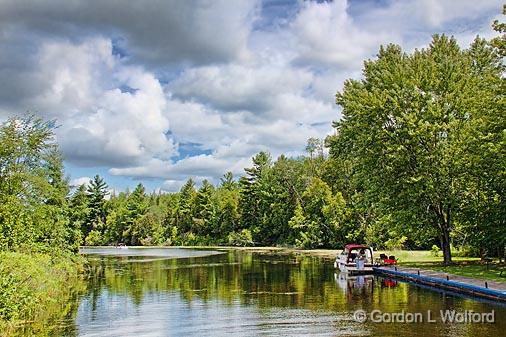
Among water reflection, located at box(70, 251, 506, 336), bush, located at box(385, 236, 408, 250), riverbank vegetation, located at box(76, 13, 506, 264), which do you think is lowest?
water reflection, located at box(70, 251, 506, 336)

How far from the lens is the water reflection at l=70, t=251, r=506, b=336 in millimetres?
15992

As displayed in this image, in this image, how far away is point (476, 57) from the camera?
134 feet

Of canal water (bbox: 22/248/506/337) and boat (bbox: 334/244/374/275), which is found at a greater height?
boat (bbox: 334/244/374/275)

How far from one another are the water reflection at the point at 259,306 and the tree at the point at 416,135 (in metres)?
6.26

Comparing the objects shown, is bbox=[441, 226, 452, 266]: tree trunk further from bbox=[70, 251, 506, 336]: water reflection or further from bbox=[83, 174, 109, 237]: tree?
bbox=[83, 174, 109, 237]: tree

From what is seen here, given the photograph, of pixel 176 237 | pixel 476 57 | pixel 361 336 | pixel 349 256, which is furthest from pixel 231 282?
pixel 176 237

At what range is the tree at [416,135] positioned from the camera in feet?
108

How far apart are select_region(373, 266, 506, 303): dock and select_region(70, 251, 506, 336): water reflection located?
0.92m

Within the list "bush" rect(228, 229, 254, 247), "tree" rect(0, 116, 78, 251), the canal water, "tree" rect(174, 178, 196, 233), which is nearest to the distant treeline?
"tree" rect(0, 116, 78, 251)

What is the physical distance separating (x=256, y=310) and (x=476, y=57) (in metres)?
30.9

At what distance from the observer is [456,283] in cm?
2325

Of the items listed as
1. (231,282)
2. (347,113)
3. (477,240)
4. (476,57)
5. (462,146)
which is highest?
(476,57)

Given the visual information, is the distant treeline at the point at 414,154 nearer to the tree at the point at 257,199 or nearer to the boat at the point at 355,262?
the boat at the point at 355,262

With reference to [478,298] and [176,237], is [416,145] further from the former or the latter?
[176,237]
